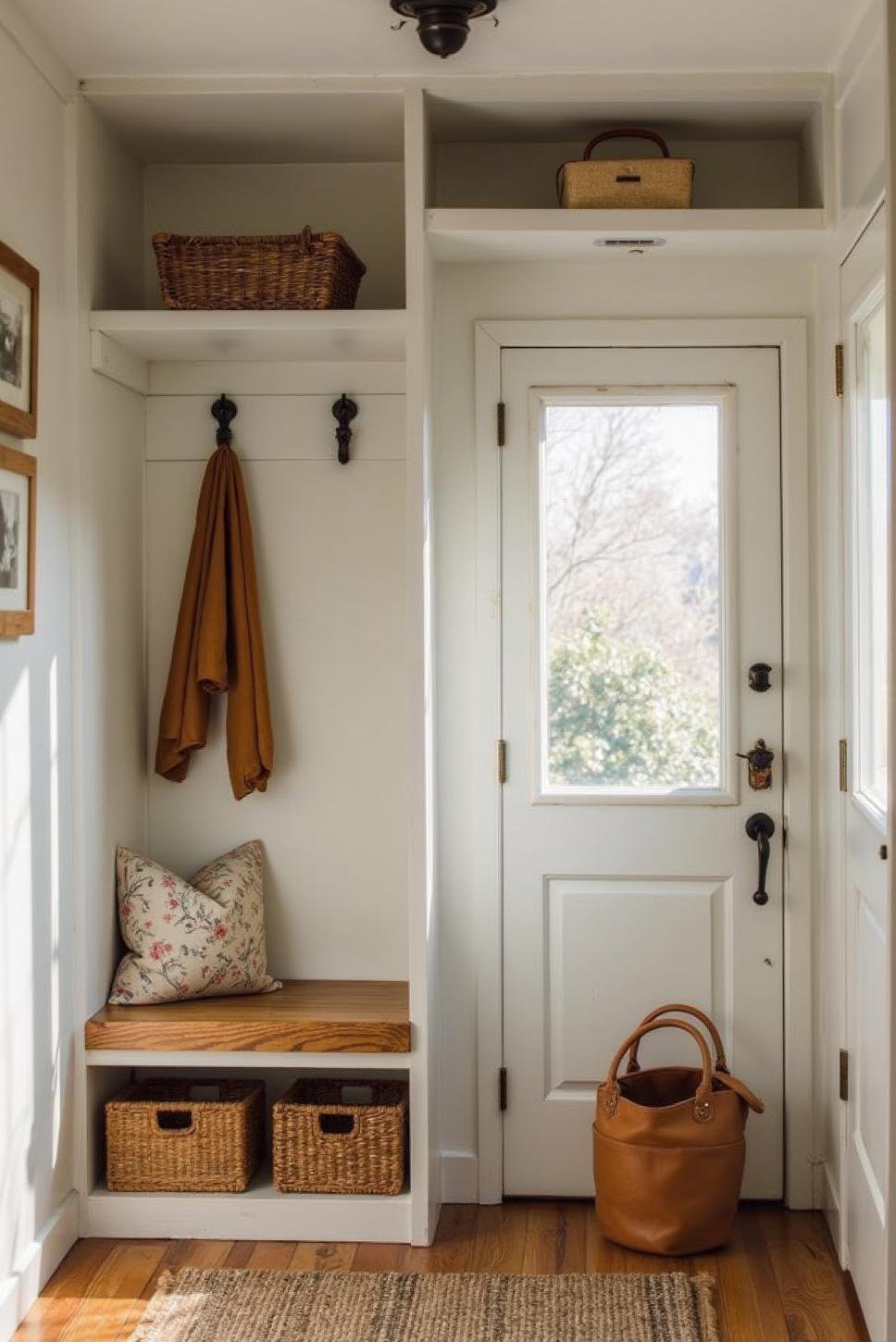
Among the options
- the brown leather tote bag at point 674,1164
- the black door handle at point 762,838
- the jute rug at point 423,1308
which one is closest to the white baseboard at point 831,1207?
the brown leather tote bag at point 674,1164

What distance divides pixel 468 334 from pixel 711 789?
1.18 meters

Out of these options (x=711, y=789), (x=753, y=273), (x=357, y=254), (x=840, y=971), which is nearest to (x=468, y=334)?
(x=357, y=254)

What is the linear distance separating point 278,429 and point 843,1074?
192 centimetres

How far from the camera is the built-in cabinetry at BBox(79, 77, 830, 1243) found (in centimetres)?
309

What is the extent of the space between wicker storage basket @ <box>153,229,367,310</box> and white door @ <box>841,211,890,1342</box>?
3.55 feet

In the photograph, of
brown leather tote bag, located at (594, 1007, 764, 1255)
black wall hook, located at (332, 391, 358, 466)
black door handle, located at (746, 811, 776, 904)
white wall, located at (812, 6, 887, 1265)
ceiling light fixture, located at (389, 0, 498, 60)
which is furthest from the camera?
black wall hook, located at (332, 391, 358, 466)

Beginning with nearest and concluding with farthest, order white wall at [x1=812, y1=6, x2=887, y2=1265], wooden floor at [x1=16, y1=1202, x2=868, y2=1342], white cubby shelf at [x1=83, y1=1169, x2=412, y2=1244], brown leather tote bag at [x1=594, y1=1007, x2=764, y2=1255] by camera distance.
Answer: wooden floor at [x1=16, y1=1202, x2=868, y2=1342] < white wall at [x1=812, y1=6, x2=887, y2=1265] < brown leather tote bag at [x1=594, y1=1007, x2=764, y2=1255] < white cubby shelf at [x1=83, y1=1169, x2=412, y2=1244]

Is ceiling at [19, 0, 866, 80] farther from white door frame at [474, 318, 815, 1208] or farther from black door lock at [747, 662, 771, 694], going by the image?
black door lock at [747, 662, 771, 694]

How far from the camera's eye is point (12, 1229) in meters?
2.74

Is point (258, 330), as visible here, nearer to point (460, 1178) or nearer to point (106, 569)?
point (106, 569)

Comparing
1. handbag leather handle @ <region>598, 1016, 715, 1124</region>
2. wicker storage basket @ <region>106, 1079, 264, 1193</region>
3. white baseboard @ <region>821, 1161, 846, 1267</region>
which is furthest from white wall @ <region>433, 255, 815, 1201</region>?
white baseboard @ <region>821, 1161, 846, 1267</region>

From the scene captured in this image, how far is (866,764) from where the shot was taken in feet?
9.41

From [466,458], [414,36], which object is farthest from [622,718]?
[414,36]

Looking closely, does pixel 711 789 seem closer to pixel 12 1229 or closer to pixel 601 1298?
pixel 601 1298
